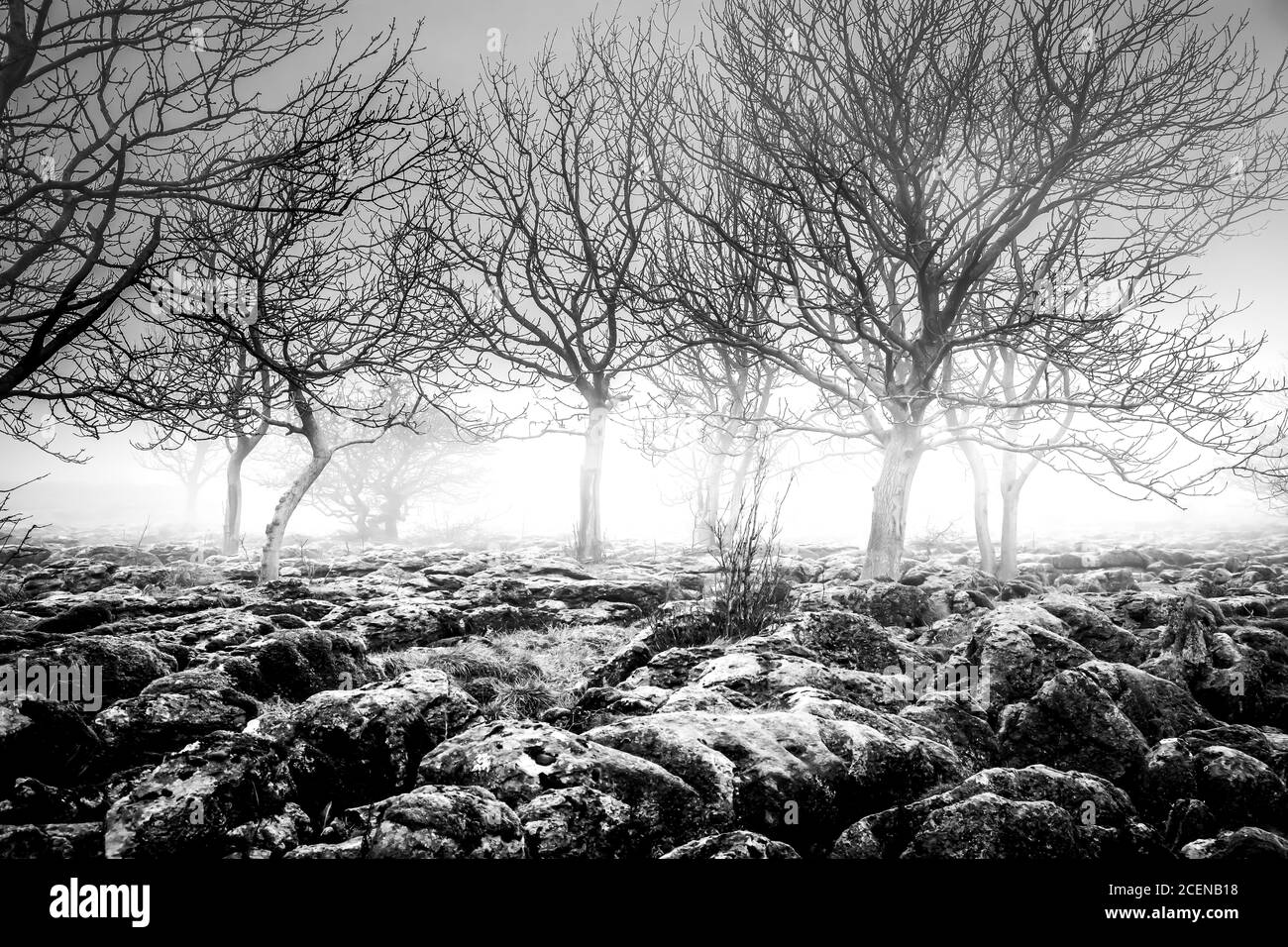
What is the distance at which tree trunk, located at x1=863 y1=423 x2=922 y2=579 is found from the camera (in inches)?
316

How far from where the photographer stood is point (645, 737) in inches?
97.8

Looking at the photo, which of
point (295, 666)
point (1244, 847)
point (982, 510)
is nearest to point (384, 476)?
point (982, 510)

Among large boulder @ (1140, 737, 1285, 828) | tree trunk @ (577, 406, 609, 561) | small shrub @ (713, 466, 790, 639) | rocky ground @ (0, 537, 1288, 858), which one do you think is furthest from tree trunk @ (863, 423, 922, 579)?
large boulder @ (1140, 737, 1285, 828)

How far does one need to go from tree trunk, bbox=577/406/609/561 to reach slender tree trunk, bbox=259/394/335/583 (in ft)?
14.5

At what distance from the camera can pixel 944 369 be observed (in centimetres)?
1027

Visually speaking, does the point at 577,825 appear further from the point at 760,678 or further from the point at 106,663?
the point at 106,663

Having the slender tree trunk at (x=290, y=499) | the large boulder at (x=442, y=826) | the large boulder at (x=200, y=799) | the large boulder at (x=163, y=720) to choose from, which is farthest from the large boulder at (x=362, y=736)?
the slender tree trunk at (x=290, y=499)

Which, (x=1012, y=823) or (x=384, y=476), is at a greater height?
(x=384, y=476)

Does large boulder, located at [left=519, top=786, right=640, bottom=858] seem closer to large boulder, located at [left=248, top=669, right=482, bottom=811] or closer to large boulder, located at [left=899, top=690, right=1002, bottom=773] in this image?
large boulder, located at [left=248, top=669, right=482, bottom=811]

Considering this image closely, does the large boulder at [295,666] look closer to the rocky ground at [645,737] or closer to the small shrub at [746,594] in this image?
the rocky ground at [645,737]

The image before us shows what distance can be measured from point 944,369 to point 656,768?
9827mm

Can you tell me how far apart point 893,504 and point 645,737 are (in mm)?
6479
